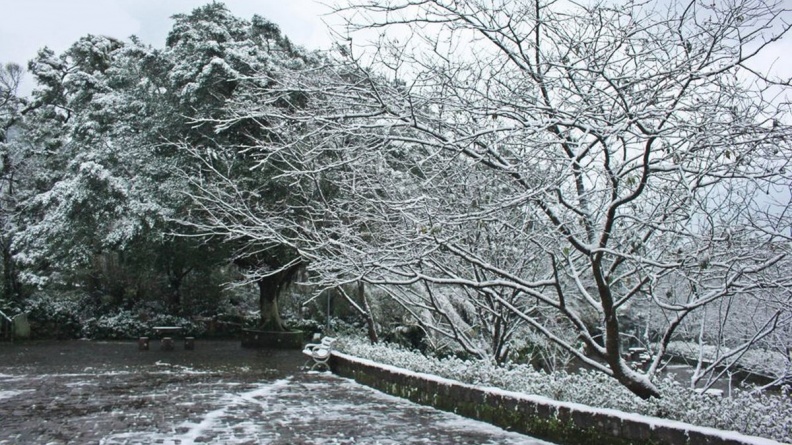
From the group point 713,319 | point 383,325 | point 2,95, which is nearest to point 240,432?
point 713,319

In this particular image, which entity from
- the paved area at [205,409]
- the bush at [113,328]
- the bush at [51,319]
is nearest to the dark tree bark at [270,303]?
the bush at [113,328]

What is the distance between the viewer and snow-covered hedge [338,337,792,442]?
5586 millimetres

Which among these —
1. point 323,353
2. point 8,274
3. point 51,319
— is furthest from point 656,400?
point 8,274

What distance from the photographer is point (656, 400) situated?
6.52m

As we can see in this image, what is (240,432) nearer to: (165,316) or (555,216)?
(555,216)

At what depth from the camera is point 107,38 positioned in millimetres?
31906

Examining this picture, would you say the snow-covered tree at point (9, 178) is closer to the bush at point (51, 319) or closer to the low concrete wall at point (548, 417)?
the bush at point (51, 319)

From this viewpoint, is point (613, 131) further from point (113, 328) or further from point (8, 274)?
point (8, 274)

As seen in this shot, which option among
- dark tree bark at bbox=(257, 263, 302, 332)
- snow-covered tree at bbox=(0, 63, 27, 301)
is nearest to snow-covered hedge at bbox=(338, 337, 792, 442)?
dark tree bark at bbox=(257, 263, 302, 332)

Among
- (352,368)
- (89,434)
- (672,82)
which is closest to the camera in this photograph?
(672,82)

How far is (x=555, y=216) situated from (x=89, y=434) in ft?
18.8

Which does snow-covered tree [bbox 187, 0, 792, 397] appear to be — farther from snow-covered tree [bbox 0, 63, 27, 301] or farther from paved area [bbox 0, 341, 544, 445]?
snow-covered tree [bbox 0, 63, 27, 301]

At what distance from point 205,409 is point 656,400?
626cm

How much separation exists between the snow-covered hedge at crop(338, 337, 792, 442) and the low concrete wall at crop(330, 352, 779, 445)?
8.4 inches
